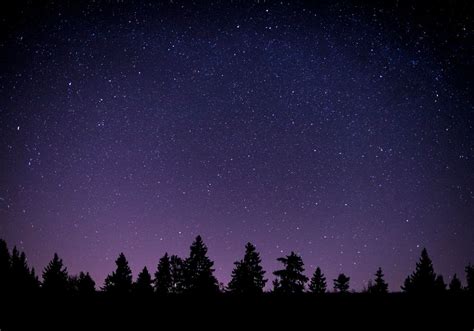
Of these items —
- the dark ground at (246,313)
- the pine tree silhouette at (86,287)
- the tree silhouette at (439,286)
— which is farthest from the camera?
the pine tree silhouette at (86,287)

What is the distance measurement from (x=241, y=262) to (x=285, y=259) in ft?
15.3

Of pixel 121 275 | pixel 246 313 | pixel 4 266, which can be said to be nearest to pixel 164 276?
pixel 121 275

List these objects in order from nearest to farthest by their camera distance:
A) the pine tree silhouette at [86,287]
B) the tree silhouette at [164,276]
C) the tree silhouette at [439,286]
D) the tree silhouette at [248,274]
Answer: the tree silhouette at [439,286] → the pine tree silhouette at [86,287] → the tree silhouette at [248,274] → the tree silhouette at [164,276]

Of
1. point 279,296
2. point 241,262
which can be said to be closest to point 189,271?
point 241,262

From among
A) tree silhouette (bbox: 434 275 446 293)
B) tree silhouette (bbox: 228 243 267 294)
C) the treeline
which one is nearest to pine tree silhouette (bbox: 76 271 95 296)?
the treeline

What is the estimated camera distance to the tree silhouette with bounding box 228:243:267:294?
33.9m

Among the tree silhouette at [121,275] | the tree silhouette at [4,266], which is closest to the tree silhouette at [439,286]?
the tree silhouette at [121,275]

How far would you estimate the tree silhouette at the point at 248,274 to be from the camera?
111 feet

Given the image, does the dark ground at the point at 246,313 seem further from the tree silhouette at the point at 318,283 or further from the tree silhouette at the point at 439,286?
the tree silhouette at the point at 318,283

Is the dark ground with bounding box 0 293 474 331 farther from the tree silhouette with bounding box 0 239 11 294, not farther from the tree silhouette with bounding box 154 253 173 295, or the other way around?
the tree silhouette with bounding box 154 253 173 295

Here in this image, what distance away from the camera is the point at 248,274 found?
34.6 meters

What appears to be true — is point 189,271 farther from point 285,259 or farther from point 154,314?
point 154,314

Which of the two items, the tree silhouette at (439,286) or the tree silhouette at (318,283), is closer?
the tree silhouette at (439,286)

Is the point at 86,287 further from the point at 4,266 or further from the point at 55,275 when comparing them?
the point at 4,266
